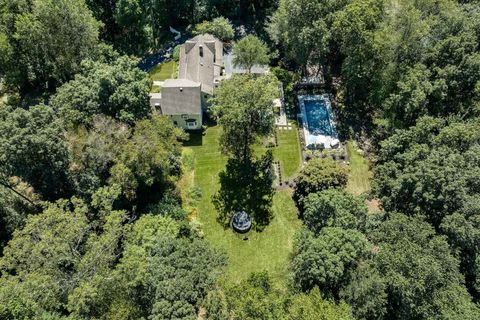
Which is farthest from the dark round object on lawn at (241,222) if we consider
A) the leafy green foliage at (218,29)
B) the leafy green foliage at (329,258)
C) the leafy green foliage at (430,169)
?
the leafy green foliage at (218,29)

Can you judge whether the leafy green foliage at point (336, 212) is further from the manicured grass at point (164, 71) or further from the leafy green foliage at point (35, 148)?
the manicured grass at point (164, 71)

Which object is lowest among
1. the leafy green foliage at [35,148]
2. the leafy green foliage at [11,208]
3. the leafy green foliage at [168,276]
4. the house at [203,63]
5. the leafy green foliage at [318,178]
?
the leafy green foliage at [168,276]

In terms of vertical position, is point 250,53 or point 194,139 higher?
point 250,53

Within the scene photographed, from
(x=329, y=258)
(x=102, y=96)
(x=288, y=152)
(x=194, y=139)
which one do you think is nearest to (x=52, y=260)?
(x=102, y=96)

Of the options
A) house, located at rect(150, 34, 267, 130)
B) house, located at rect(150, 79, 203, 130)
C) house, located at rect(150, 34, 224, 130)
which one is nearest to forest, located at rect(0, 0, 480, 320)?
house, located at rect(150, 34, 267, 130)

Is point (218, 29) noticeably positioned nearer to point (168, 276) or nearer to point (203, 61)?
point (203, 61)

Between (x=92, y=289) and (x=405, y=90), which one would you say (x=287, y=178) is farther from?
(x=92, y=289)
